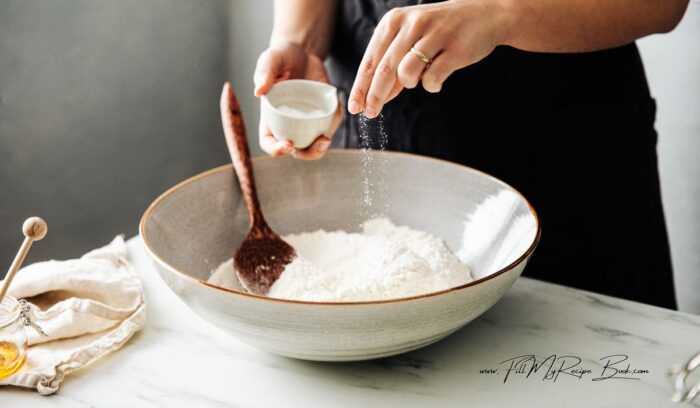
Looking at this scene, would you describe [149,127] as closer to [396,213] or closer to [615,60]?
[396,213]

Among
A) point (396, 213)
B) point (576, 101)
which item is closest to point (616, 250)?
point (576, 101)

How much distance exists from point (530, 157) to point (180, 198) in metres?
0.67

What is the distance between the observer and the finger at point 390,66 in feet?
2.74

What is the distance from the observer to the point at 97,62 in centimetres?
176

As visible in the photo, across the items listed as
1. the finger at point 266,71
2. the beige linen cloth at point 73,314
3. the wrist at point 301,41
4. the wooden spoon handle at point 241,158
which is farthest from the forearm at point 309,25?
the beige linen cloth at point 73,314

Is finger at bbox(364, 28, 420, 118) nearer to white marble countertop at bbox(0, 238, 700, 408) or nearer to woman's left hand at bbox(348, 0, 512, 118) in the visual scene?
woman's left hand at bbox(348, 0, 512, 118)

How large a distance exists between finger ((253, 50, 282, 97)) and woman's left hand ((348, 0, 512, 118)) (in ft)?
0.85

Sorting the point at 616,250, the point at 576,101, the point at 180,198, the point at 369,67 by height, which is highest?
the point at 369,67

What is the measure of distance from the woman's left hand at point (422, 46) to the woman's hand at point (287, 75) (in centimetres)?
22

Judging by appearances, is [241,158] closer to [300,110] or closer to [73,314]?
[300,110]

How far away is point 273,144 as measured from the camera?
1.11 meters

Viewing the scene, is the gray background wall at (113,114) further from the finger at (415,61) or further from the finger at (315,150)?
the finger at (415,61)

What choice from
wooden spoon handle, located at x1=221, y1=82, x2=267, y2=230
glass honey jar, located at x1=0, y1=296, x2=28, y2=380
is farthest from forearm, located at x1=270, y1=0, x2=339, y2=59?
glass honey jar, located at x1=0, y1=296, x2=28, y2=380

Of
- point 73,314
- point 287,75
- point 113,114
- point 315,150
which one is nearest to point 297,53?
point 287,75
